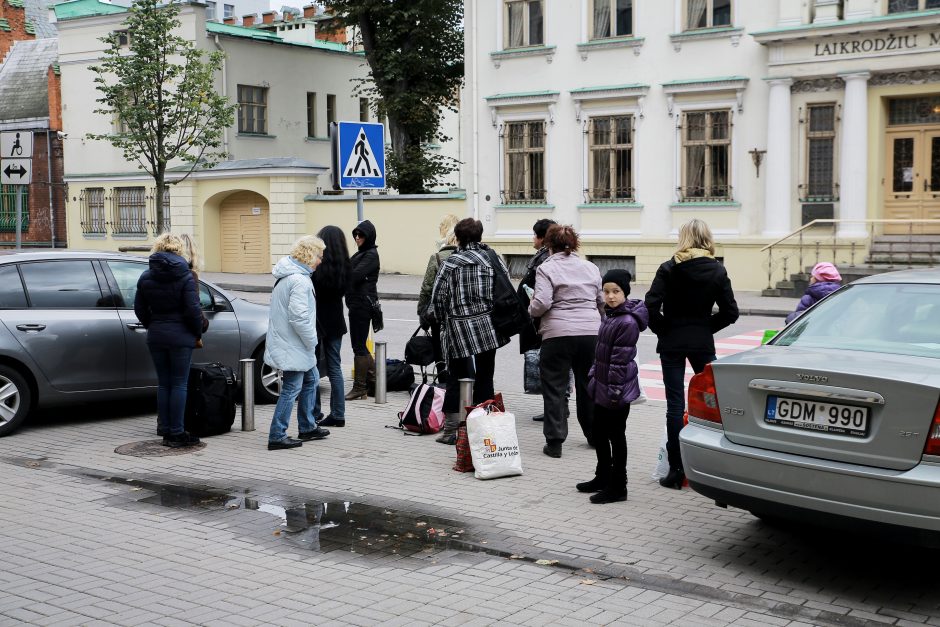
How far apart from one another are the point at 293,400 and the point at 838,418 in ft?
16.8

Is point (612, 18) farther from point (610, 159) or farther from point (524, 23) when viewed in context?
point (610, 159)

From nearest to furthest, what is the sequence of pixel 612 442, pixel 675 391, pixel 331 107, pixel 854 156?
pixel 612 442 → pixel 675 391 → pixel 854 156 → pixel 331 107

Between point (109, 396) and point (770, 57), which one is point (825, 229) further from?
point (109, 396)

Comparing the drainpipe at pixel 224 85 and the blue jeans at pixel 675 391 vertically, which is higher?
the drainpipe at pixel 224 85

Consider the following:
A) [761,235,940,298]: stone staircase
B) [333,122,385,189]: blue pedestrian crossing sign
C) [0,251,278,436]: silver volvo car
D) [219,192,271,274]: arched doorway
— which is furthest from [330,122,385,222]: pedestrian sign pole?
[219,192,271,274]: arched doorway

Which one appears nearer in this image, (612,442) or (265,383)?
(612,442)

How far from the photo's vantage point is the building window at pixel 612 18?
1113 inches

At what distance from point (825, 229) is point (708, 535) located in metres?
19.8

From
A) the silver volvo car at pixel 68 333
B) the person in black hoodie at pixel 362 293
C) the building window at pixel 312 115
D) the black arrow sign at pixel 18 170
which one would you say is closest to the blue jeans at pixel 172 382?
the silver volvo car at pixel 68 333

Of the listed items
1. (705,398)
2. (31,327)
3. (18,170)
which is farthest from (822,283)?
(18,170)

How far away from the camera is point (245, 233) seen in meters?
35.4

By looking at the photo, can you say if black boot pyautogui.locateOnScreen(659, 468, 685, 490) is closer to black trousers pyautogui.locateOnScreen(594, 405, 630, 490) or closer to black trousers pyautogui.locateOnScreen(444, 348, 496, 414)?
black trousers pyautogui.locateOnScreen(594, 405, 630, 490)

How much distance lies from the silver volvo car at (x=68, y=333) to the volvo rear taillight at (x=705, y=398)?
19.6ft

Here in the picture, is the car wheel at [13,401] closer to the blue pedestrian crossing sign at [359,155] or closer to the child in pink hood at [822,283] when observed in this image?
the blue pedestrian crossing sign at [359,155]
